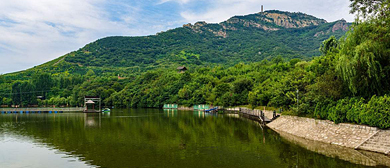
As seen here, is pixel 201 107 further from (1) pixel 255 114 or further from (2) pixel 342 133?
(2) pixel 342 133

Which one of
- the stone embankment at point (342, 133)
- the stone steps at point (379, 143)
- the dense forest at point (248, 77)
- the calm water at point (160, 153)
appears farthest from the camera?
the dense forest at point (248, 77)

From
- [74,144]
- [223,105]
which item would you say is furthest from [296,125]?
[223,105]

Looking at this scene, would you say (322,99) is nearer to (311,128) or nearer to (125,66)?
(311,128)

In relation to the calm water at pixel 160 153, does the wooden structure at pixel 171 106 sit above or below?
below

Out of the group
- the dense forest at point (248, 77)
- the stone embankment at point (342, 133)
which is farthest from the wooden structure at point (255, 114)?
the stone embankment at point (342, 133)

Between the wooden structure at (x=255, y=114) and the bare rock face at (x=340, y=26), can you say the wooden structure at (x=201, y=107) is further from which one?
the bare rock face at (x=340, y=26)

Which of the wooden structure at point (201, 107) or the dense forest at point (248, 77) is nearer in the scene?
the dense forest at point (248, 77)

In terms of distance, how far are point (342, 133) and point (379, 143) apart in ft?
10.4

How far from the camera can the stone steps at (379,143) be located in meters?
16.3

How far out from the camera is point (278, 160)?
54.7 ft

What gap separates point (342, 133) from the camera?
65.0 feet

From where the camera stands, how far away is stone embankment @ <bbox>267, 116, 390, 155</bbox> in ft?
54.9

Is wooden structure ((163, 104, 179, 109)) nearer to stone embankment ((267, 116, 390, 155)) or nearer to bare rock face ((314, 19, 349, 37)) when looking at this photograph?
stone embankment ((267, 116, 390, 155))

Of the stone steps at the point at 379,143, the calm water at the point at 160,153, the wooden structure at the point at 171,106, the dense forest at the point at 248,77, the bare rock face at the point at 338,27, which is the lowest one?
the wooden structure at the point at 171,106
